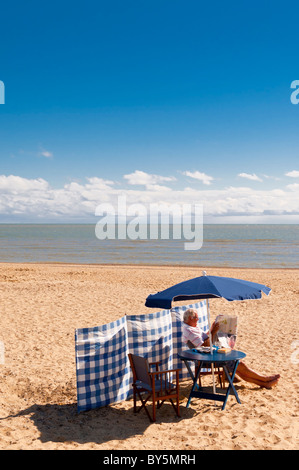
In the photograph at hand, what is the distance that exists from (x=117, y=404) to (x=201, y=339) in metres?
1.62

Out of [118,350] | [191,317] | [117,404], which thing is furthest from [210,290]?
[117,404]

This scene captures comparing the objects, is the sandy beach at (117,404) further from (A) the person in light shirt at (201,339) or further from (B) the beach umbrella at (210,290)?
(B) the beach umbrella at (210,290)

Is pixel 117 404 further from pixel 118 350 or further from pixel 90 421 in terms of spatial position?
pixel 118 350

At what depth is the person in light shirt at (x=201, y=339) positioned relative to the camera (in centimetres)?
695

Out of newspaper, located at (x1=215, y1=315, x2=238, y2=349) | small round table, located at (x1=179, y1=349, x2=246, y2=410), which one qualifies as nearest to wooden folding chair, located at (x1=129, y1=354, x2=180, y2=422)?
small round table, located at (x1=179, y1=349, x2=246, y2=410)

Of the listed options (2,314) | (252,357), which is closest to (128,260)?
(2,314)

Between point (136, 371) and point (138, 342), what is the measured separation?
24.9 inches

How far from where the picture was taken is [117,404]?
263 inches

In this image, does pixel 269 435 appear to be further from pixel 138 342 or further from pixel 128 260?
pixel 128 260

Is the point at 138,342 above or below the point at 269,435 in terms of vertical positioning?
above

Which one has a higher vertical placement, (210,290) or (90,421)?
(210,290)

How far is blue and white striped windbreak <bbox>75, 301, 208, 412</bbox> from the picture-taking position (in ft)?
20.6

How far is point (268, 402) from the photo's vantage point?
21.7 ft
